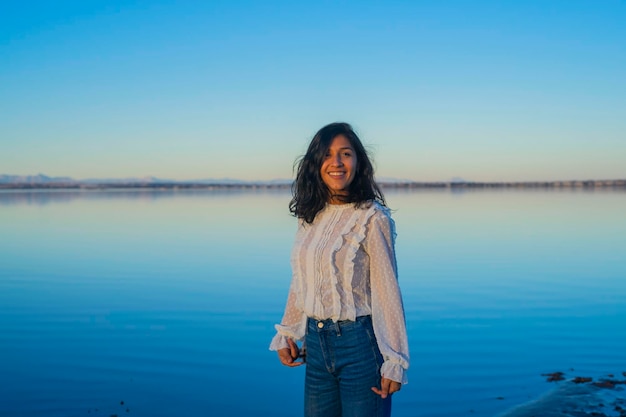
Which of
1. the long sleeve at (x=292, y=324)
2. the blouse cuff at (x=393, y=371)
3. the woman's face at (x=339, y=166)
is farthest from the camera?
the long sleeve at (x=292, y=324)

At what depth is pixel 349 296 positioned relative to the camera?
2881mm

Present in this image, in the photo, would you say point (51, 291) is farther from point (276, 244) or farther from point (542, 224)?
point (542, 224)

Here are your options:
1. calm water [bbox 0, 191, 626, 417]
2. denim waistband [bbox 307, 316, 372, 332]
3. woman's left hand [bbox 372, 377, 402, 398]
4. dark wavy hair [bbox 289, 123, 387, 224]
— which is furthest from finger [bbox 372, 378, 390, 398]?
calm water [bbox 0, 191, 626, 417]

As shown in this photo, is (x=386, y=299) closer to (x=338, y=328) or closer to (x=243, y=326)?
(x=338, y=328)

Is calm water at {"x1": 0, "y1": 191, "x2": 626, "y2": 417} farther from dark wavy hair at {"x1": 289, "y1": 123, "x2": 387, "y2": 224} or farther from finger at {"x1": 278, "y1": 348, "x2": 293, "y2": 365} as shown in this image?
dark wavy hair at {"x1": 289, "y1": 123, "x2": 387, "y2": 224}

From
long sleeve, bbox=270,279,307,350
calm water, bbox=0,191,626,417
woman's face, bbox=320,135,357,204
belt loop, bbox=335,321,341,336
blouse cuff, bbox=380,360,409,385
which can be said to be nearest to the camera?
blouse cuff, bbox=380,360,409,385

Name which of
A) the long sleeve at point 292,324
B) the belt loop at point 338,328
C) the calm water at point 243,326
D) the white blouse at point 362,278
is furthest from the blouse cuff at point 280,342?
the calm water at point 243,326

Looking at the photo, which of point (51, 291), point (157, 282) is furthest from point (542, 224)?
point (51, 291)

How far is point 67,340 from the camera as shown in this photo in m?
9.44

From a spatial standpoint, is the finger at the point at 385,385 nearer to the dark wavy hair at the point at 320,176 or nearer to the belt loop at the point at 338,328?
the belt loop at the point at 338,328

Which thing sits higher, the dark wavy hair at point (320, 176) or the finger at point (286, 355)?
the dark wavy hair at point (320, 176)

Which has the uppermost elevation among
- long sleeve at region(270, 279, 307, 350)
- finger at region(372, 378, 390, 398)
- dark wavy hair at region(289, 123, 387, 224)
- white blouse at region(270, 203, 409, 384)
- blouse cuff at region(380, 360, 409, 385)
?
dark wavy hair at region(289, 123, 387, 224)

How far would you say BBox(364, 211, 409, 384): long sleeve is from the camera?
2.81 m

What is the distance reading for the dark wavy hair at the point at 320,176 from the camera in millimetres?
3115
